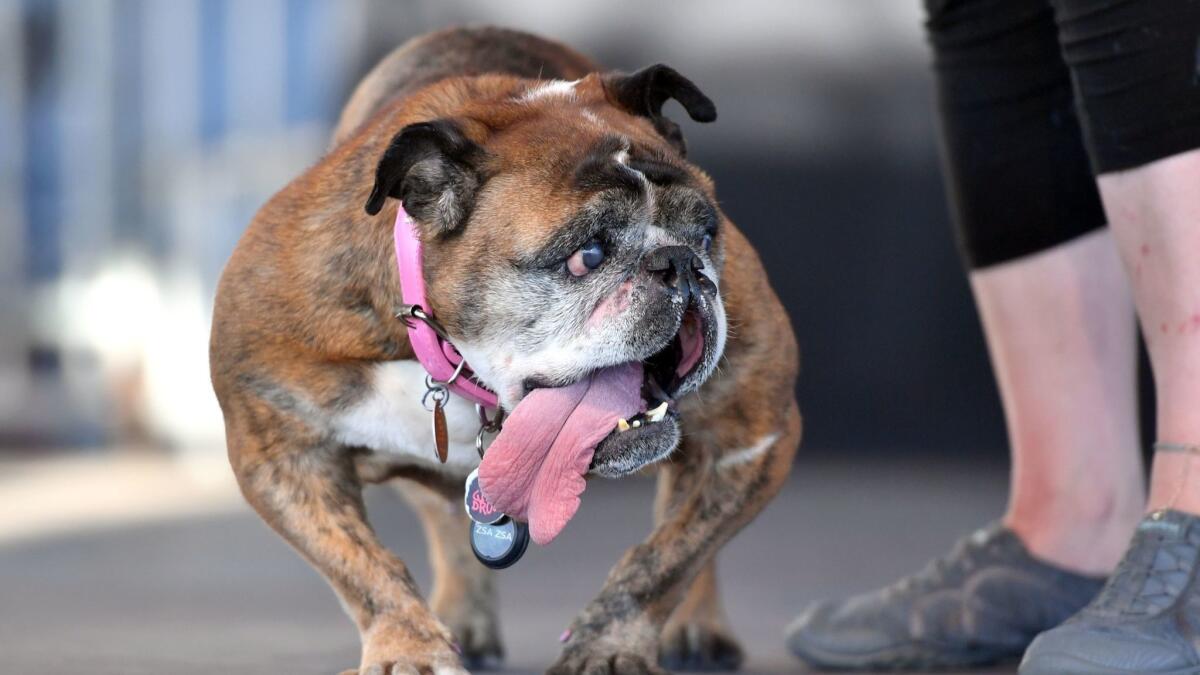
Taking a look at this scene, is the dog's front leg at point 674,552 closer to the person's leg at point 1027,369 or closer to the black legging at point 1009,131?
the person's leg at point 1027,369

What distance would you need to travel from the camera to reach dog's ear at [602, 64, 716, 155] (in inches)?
110

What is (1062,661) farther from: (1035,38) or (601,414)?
(1035,38)

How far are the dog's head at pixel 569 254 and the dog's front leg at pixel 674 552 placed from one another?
0.28 metres

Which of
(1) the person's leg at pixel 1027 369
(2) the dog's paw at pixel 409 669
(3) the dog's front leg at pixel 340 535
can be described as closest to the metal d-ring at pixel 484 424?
(3) the dog's front leg at pixel 340 535

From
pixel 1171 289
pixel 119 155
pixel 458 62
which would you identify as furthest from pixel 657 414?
pixel 119 155

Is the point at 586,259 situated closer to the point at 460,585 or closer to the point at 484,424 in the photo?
the point at 484,424

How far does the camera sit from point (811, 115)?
28.1 ft

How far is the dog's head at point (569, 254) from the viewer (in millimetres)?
2439

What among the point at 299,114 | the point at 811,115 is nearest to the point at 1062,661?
the point at 811,115

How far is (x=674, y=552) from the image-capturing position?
8.95ft

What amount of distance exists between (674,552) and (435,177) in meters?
0.70

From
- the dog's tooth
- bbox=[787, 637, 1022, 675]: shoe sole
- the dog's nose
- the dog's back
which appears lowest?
bbox=[787, 637, 1022, 675]: shoe sole

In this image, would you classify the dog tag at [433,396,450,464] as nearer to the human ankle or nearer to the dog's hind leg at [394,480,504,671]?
the dog's hind leg at [394,480,504,671]

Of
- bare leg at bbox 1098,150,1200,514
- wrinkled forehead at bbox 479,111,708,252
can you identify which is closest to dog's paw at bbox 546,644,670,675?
wrinkled forehead at bbox 479,111,708,252
